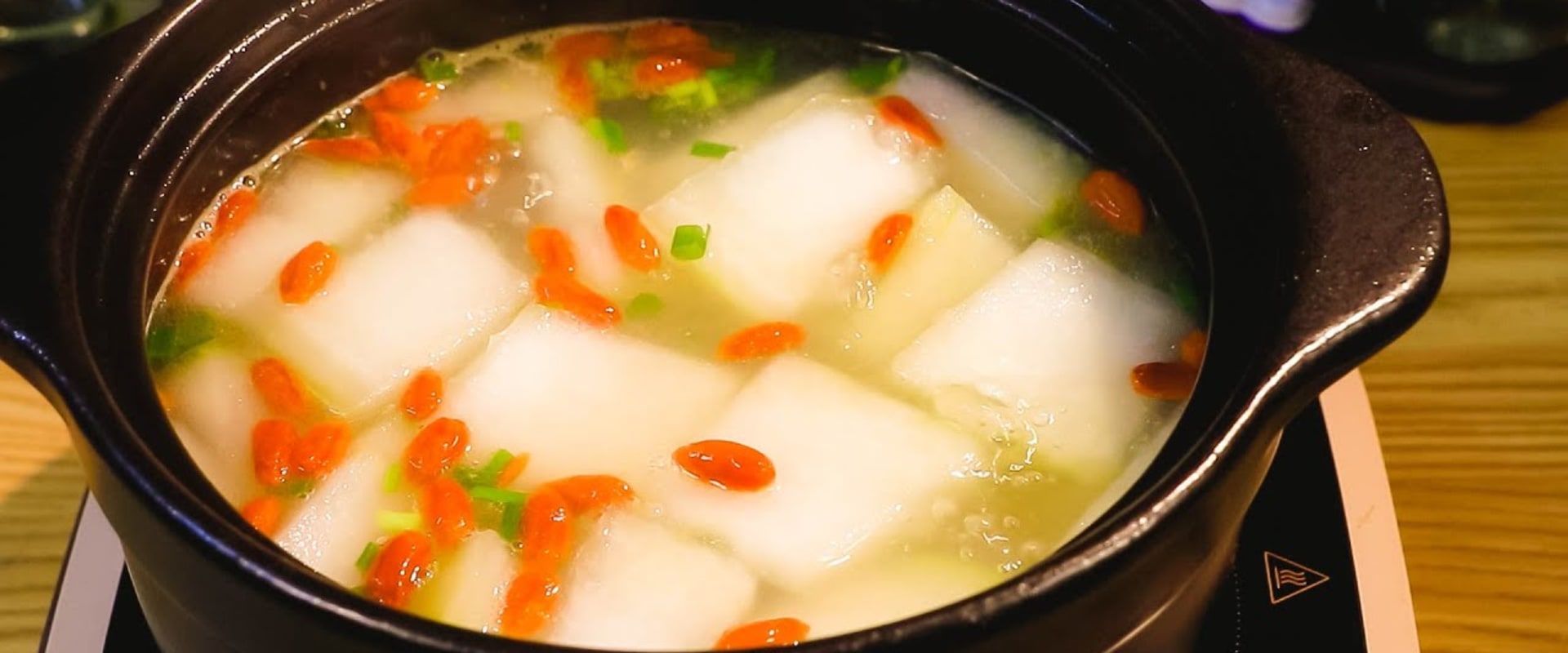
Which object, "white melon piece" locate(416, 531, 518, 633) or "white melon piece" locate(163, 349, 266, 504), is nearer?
"white melon piece" locate(416, 531, 518, 633)

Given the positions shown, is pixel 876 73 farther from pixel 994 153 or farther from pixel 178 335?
pixel 178 335

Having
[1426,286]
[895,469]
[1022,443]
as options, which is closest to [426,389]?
[895,469]

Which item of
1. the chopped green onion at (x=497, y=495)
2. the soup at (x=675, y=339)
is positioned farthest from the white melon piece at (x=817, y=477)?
the chopped green onion at (x=497, y=495)

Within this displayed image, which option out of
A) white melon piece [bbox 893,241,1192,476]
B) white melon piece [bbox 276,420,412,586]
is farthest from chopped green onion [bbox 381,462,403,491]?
white melon piece [bbox 893,241,1192,476]

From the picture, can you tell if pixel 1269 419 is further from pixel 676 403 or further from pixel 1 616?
pixel 1 616

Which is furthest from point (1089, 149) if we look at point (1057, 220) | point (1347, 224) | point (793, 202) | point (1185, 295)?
point (1347, 224)

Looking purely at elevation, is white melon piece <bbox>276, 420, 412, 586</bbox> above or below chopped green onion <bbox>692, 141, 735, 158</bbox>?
below

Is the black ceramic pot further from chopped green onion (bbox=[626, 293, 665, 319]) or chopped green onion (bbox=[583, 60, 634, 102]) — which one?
chopped green onion (bbox=[626, 293, 665, 319])
